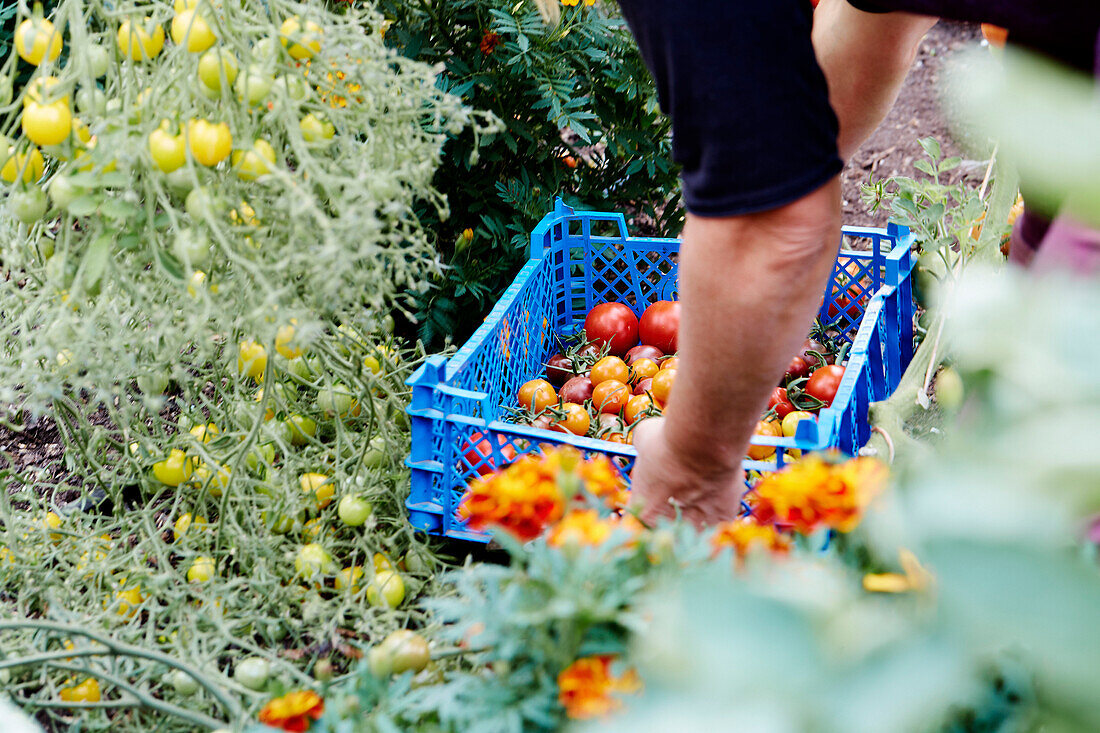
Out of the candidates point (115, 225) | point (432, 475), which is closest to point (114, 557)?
point (432, 475)

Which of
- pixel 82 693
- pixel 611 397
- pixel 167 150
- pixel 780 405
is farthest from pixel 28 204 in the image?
pixel 780 405

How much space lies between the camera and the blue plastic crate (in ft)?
4.19

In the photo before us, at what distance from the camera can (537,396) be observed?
5.32 ft

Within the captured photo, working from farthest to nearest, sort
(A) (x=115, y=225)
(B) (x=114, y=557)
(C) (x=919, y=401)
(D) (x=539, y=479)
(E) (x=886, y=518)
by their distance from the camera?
(C) (x=919, y=401)
(B) (x=114, y=557)
(A) (x=115, y=225)
(D) (x=539, y=479)
(E) (x=886, y=518)

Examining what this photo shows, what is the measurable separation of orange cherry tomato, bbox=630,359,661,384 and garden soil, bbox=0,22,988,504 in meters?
0.59

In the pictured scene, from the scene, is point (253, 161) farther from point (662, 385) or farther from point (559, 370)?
point (559, 370)

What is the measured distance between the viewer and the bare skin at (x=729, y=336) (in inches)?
36.2

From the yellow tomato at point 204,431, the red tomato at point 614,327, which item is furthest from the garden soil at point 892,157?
the red tomato at point 614,327

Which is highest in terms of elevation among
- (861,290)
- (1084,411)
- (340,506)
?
(1084,411)

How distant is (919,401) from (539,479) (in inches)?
38.0

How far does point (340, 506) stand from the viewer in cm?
127

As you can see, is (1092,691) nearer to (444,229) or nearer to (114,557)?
(114,557)

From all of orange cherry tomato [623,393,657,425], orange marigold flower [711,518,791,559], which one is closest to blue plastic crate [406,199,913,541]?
orange cherry tomato [623,393,657,425]

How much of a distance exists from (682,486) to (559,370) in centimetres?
76
